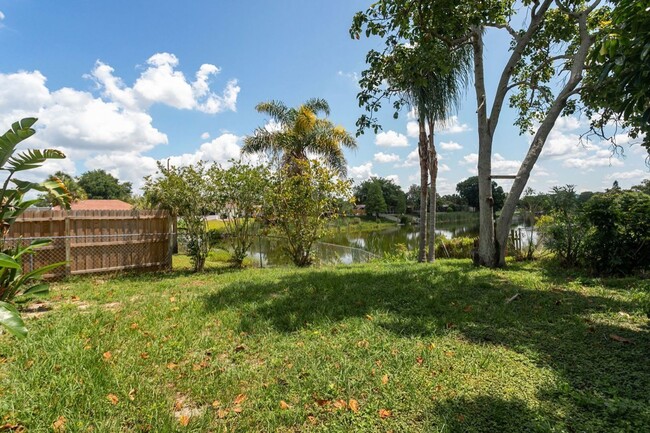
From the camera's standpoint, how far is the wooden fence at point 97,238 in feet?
23.3

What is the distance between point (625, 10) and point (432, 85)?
286 inches

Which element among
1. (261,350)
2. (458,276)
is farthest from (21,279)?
(458,276)

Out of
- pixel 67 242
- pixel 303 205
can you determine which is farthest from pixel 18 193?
pixel 303 205

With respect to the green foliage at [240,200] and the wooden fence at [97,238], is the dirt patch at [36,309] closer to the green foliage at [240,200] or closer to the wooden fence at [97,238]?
the wooden fence at [97,238]

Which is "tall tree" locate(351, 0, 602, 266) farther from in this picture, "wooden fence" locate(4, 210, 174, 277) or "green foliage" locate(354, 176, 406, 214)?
A: "green foliage" locate(354, 176, 406, 214)

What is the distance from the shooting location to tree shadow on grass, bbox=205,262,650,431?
233 centimetres

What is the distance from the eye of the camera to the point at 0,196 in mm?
4133

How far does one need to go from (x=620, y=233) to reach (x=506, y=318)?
4406 millimetres

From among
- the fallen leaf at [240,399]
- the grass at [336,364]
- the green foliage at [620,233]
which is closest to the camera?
the grass at [336,364]

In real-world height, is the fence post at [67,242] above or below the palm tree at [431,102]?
below

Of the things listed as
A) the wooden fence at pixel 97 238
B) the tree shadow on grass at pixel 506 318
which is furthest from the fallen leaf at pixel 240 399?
the wooden fence at pixel 97 238

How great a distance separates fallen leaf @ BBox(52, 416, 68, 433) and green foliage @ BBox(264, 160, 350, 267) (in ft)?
25.4

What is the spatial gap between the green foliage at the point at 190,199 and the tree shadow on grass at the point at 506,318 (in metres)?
3.24

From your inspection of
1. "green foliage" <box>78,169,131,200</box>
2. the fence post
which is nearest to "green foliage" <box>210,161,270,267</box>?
the fence post
